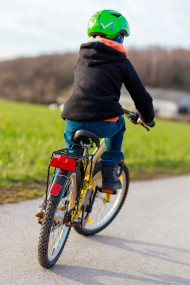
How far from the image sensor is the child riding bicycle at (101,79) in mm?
3156

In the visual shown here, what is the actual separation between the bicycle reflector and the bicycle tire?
139 millimetres

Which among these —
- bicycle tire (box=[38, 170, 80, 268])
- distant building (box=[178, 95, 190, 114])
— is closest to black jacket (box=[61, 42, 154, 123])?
bicycle tire (box=[38, 170, 80, 268])

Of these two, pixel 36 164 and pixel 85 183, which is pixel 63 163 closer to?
pixel 85 183

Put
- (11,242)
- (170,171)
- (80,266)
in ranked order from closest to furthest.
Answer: (80,266)
(11,242)
(170,171)

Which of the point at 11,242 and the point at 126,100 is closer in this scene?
the point at 11,242

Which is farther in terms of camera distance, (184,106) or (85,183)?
(184,106)

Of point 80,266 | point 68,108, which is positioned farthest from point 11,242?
point 68,108

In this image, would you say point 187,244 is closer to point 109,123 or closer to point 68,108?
point 109,123

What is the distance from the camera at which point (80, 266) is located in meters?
3.28

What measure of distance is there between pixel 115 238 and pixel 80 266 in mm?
923

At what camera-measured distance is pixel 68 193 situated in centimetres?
321

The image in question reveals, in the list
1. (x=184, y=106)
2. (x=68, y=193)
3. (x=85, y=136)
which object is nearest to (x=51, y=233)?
(x=68, y=193)

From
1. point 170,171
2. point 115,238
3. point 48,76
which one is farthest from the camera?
point 48,76

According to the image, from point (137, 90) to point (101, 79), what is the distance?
35 centimetres
